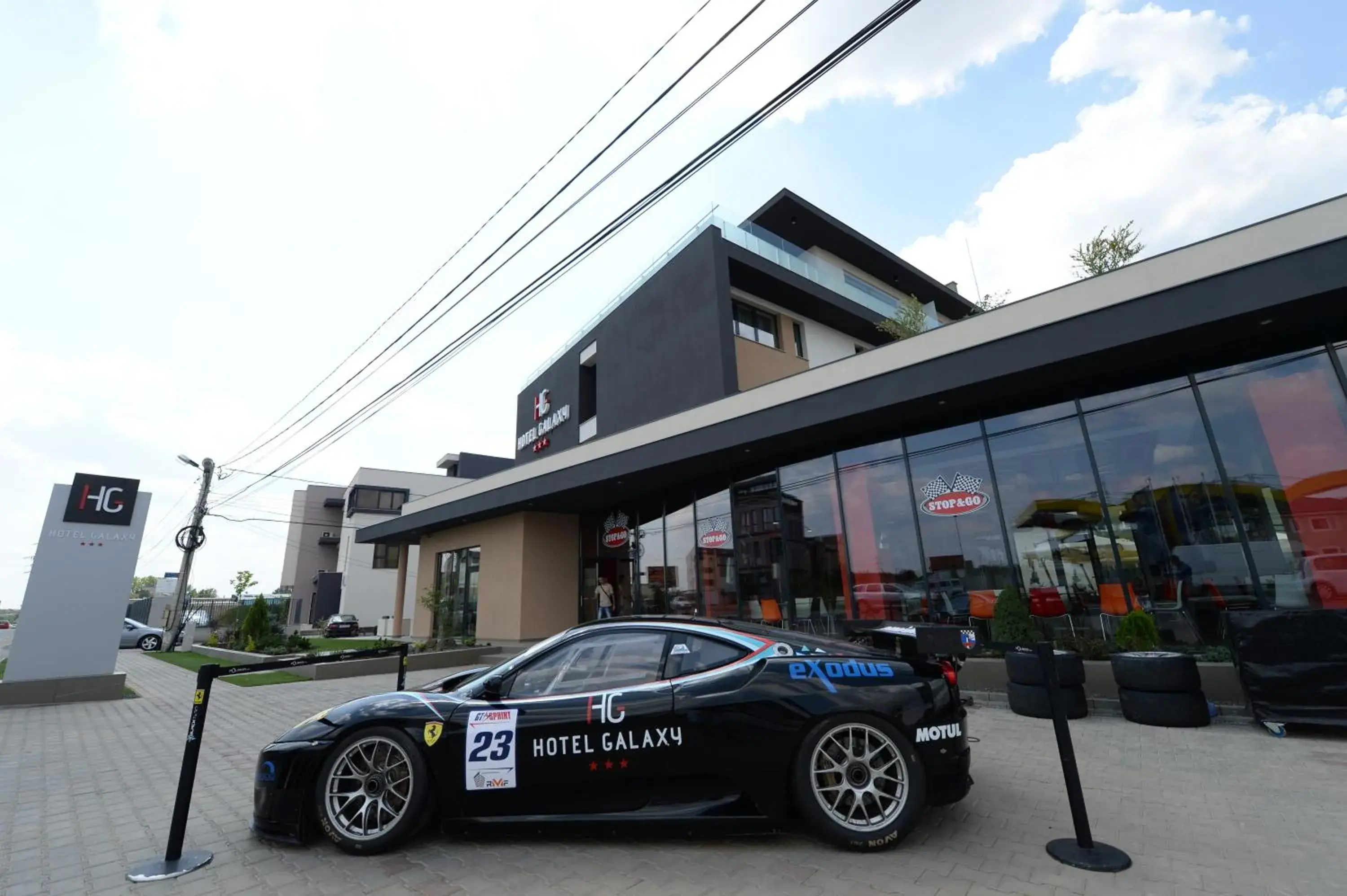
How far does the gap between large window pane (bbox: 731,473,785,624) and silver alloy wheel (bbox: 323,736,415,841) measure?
8.77 metres

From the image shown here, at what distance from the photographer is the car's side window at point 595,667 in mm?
3539

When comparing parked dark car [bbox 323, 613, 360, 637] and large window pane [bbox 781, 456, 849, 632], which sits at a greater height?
large window pane [bbox 781, 456, 849, 632]

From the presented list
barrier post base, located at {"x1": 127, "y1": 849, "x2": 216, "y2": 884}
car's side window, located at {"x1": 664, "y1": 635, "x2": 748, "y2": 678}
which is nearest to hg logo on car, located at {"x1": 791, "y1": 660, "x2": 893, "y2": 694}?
car's side window, located at {"x1": 664, "y1": 635, "x2": 748, "y2": 678}

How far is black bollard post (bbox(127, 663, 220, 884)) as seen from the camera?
10.7ft

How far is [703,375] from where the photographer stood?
1559 cm

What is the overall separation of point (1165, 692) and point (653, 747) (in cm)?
575

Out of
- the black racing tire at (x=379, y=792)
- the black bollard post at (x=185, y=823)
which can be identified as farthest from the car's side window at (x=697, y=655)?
the black bollard post at (x=185, y=823)

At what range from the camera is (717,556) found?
12820 mm

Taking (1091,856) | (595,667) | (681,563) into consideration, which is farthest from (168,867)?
(681,563)

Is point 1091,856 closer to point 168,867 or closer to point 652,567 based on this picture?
point 168,867

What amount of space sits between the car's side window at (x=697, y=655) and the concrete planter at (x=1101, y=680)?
5618 mm

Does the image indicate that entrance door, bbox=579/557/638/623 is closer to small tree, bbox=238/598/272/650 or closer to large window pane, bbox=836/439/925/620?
large window pane, bbox=836/439/925/620

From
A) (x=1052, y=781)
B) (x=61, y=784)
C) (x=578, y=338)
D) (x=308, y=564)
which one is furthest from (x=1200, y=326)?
(x=308, y=564)

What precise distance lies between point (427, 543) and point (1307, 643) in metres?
21.5
